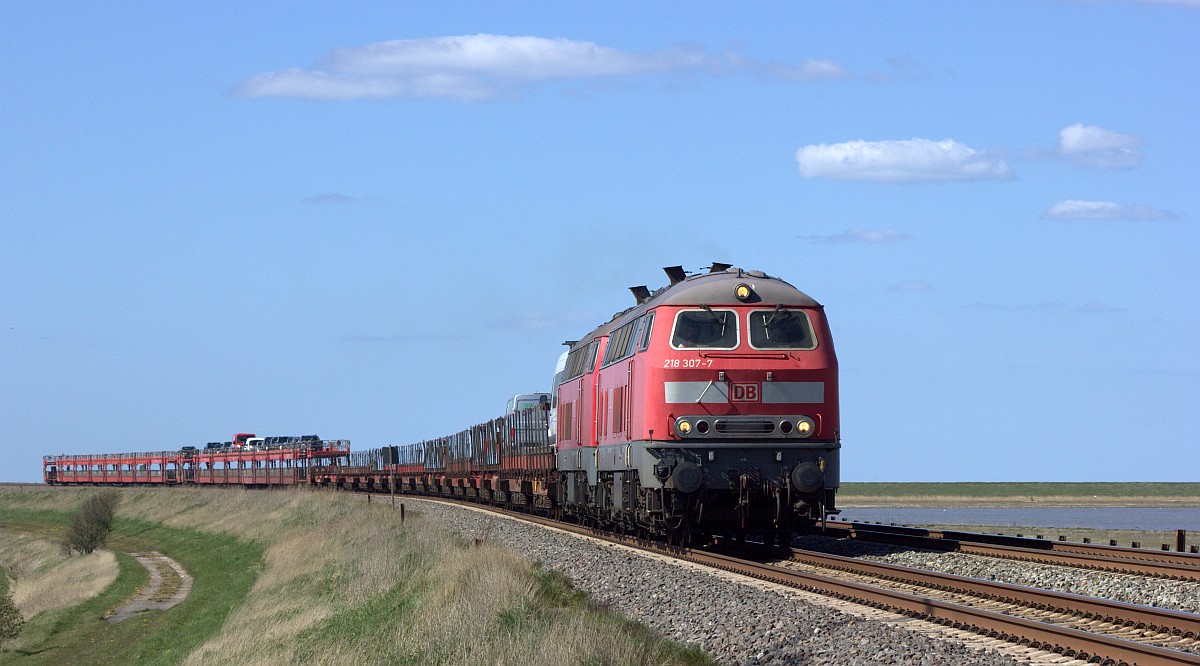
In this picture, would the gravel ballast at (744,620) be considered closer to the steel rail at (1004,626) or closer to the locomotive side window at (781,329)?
the steel rail at (1004,626)

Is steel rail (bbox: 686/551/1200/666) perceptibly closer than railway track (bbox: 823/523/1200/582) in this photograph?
Yes

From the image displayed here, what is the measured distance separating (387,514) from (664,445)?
822 inches

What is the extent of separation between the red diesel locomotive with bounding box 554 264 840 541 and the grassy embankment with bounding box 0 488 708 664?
2429 mm

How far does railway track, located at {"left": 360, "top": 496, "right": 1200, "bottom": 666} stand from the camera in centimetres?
1028

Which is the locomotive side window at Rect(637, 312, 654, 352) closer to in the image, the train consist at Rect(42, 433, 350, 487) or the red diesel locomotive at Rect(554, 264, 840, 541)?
the red diesel locomotive at Rect(554, 264, 840, 541)

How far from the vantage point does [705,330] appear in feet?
64.3

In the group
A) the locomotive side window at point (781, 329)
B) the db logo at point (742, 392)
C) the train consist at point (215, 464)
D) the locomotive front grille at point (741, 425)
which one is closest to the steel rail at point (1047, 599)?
the locomotive front grille at point (741, 425)

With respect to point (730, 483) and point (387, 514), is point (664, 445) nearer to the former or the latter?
point (730, 483)

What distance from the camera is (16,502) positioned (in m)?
105

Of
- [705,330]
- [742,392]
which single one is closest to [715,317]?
[705,330]

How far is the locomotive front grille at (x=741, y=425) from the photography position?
62.6 feet

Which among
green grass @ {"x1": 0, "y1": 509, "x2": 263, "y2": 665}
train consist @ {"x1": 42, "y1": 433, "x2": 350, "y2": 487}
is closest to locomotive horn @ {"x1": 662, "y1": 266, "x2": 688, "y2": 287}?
green grass @ {"x1": 0, "y1": 509, "x2": 263, "y2": 665}

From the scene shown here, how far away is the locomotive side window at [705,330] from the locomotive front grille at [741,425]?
3.67 ft

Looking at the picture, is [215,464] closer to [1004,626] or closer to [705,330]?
[705,330]
